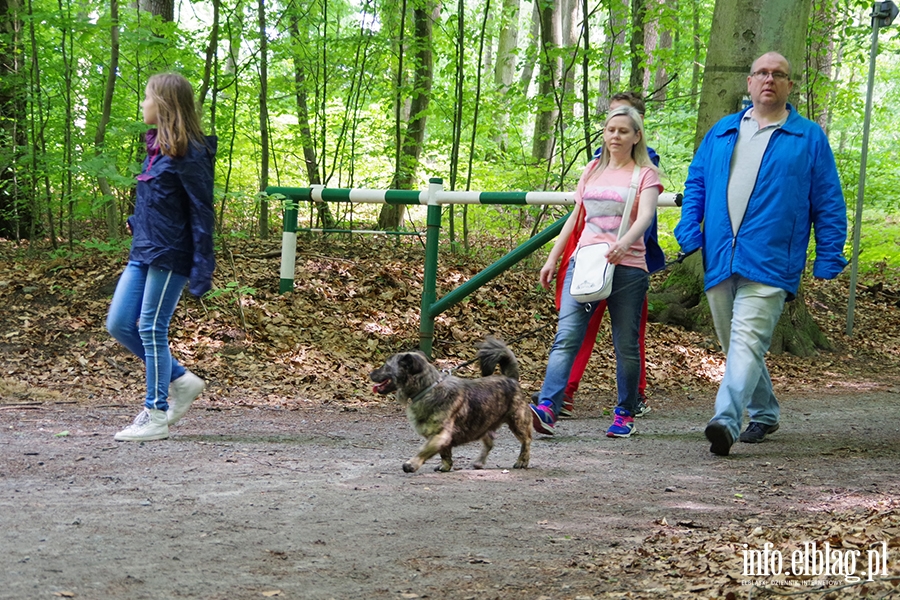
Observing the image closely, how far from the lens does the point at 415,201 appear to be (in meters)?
8.26

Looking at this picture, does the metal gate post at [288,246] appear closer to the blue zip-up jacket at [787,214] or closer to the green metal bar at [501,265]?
the green metal bar at [501,265]

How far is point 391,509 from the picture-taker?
392cm

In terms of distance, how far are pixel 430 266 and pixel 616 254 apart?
9.26 ft

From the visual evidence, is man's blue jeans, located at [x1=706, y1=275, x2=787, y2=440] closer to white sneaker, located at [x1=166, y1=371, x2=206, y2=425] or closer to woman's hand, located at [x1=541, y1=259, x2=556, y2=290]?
woman's hand, located at [x1=541, y1=259, x2=556, y2=290]

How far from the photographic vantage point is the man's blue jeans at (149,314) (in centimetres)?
530

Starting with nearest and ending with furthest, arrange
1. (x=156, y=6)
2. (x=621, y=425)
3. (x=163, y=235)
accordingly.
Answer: (x=163, y=235)
(x=621, y=425)
(x=156, y=6)

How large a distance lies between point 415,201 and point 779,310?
155 inches

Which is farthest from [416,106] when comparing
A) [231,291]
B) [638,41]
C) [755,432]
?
[755,432]

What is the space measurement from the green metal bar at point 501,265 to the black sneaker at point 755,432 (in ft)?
7.76

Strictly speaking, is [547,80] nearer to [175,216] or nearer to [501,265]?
[501,265]

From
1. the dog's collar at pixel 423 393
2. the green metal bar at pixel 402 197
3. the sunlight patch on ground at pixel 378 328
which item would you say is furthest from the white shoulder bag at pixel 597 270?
the sunlight patch on ground at pixel 378 328

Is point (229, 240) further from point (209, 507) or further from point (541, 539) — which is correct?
point (541, 539)

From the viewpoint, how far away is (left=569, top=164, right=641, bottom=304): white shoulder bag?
551cm

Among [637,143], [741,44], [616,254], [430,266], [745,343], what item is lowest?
[745,343]
